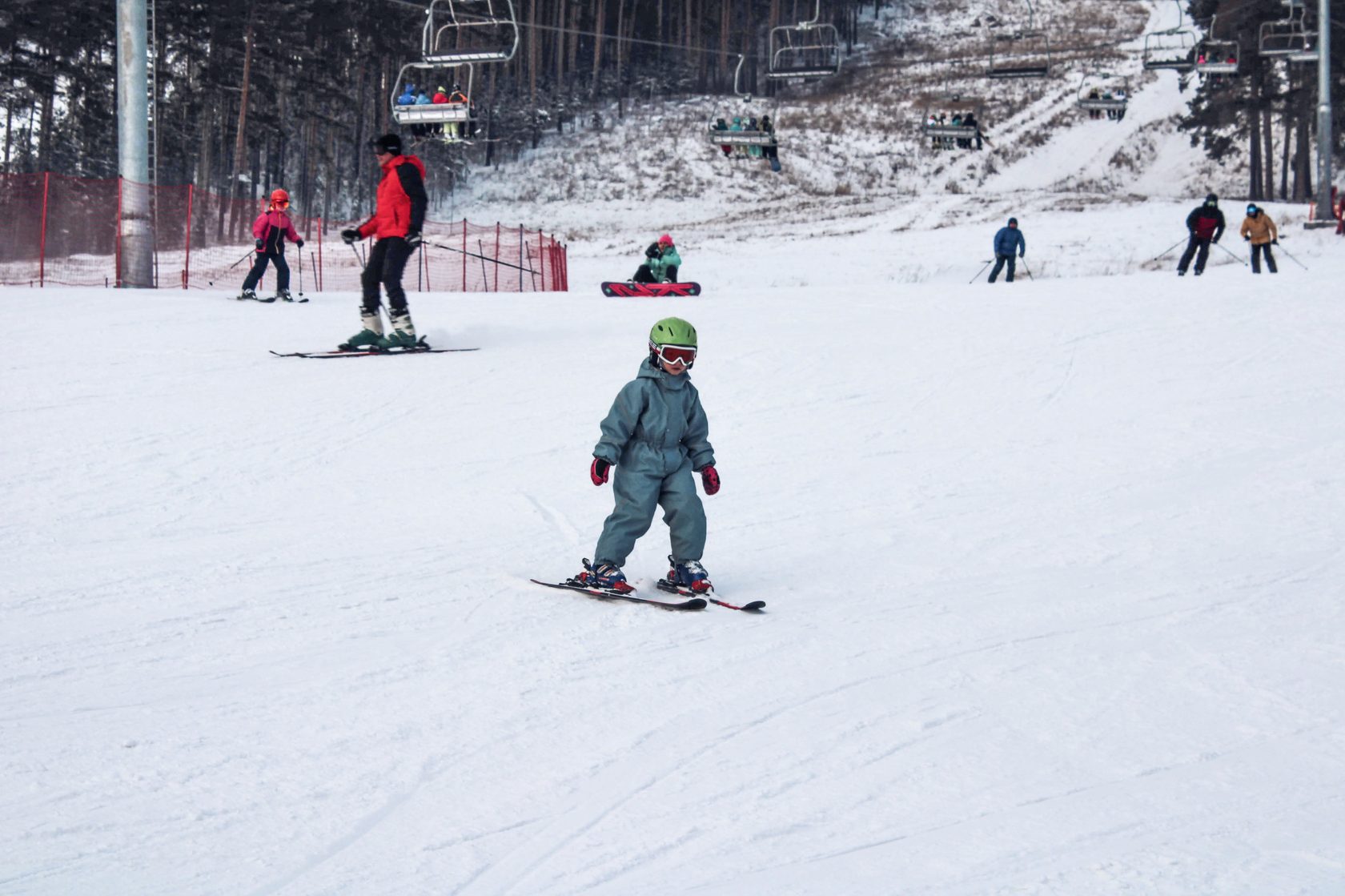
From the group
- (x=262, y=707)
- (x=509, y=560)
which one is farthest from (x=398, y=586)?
(x=262, y=707)

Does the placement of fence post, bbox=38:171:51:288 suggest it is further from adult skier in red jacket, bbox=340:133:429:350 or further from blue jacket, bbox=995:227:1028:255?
blue jacket, bbox=995:227:1028:255

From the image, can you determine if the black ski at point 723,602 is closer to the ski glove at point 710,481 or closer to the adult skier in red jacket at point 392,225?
the ski glove at point 710,481

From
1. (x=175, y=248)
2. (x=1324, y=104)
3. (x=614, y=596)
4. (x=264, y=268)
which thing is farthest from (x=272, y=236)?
(x=1324, y=104)

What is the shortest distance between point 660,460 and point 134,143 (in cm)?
1166

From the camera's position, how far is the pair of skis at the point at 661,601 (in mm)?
5465

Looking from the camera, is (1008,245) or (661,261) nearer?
(661,261)

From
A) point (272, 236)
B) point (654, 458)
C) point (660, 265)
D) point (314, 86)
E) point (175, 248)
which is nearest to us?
point (654, 458)

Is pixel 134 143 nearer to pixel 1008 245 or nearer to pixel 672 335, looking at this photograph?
pixel 672 335

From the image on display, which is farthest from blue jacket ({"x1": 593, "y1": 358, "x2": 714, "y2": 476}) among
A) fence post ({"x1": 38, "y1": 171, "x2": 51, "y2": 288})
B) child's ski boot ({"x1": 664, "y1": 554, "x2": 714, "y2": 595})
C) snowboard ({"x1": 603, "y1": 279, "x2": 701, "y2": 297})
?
fence post ({"x1": 38, "y1": 171, "x2": 51, "y2": 288})

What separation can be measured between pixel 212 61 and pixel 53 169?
1009 centimetres

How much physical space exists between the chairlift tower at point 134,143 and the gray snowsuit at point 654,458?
11219 millimetres

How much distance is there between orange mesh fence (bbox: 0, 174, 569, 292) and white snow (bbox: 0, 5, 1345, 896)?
6.88 metres

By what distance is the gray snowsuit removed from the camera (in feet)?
18.3

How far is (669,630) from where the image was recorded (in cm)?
521
